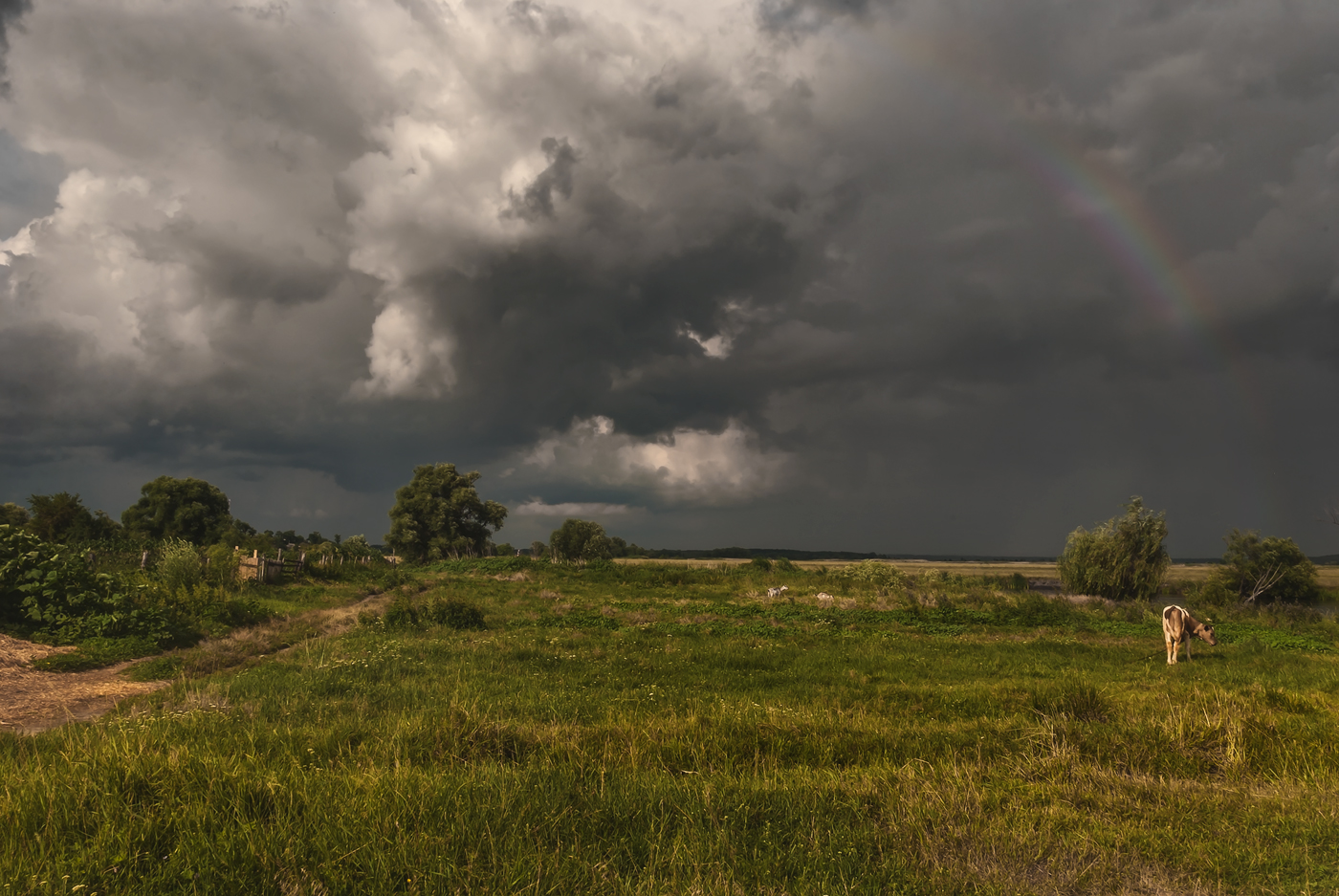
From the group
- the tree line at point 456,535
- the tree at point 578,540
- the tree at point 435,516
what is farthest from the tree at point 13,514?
the tree at point 578,540

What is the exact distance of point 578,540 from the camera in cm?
10769

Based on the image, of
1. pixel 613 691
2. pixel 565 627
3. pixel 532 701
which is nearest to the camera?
pixel 532 701

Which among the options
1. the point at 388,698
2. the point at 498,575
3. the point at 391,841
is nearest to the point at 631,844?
the point at 391,841

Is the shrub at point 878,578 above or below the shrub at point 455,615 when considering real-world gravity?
below

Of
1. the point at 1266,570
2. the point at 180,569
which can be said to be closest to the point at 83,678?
the point at 180,569

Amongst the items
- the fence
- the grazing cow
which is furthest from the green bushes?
the grazing cow

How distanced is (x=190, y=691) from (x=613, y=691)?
24.2 feet

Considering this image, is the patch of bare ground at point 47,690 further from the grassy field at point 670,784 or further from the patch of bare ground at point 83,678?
the grassy field at point 670,784

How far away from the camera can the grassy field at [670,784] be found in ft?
14.4

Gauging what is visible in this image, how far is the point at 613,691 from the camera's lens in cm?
1225

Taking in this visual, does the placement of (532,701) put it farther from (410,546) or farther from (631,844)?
(410,546)

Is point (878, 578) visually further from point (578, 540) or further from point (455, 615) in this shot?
point (578, 540)

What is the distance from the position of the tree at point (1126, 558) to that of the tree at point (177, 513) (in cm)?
7740

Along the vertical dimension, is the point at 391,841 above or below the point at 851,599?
above
